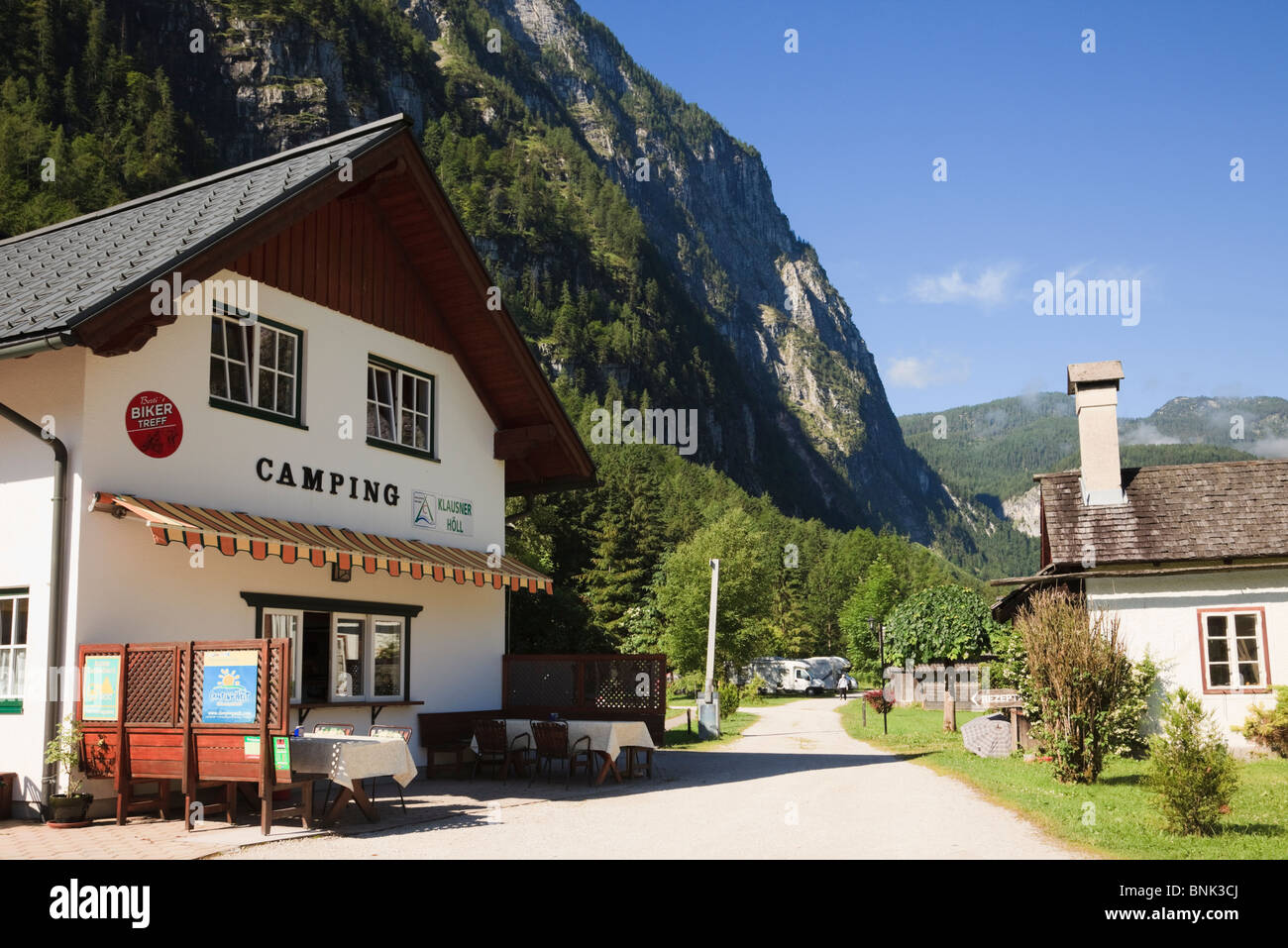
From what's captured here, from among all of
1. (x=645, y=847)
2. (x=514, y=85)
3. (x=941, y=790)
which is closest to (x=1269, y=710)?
(x=941, y=790)

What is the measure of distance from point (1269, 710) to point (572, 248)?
5507 inches

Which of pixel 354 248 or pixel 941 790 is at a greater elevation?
pixel 354 248

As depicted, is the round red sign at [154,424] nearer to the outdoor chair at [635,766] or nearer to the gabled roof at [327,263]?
the gabled roof at [327,263]

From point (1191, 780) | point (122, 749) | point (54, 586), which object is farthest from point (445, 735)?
point (1191, 780)

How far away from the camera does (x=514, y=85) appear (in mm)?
193250

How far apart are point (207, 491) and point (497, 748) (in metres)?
5.71

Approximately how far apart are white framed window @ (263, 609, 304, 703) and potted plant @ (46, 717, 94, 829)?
110 inches

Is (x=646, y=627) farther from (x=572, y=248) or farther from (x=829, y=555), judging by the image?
(x=572, y=248)

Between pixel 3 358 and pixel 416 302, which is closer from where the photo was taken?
pixel 3 358

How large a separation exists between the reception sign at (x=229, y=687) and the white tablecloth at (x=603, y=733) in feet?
19.4

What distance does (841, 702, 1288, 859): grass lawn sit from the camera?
956cm

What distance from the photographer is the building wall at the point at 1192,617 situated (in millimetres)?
19047

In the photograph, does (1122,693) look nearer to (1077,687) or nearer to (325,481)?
(1077,687)

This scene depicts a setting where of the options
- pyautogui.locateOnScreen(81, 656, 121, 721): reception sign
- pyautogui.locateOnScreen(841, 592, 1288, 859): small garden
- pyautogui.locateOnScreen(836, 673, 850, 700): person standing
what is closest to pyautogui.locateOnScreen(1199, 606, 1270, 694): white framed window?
pyautogui.locateOnScreen(841, 592, 1288, 859): small garden
